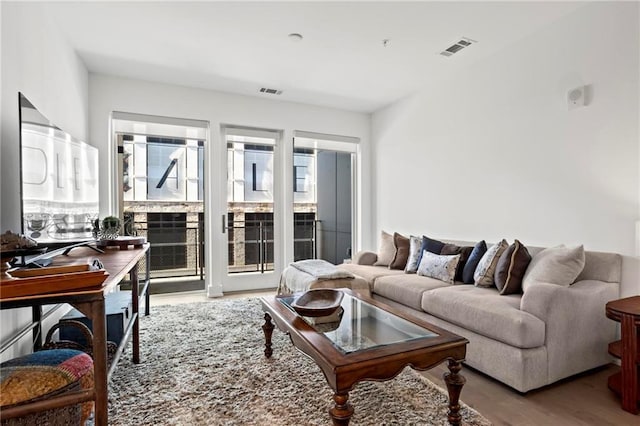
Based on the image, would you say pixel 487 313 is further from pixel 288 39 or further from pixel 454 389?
pixel 288 39

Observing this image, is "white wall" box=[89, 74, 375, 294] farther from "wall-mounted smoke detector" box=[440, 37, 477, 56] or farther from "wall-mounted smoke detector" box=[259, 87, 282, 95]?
"wall-mounted smoke detector" box=[440, 37, 477, 56]

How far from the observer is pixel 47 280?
1.22 meters

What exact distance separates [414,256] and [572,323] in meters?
1.61

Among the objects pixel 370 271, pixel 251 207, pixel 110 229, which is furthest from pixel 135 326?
pixel 251 207

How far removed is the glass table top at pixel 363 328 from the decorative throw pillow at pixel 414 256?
1356 millimetres

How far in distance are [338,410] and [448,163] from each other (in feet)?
10.7

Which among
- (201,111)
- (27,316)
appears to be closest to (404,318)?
(27,316)

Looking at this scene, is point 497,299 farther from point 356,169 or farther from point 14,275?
point 356,169

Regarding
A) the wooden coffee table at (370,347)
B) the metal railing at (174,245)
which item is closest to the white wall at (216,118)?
the metal railing at (174,245)

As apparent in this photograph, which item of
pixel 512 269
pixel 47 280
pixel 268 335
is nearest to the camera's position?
pixel 47 280

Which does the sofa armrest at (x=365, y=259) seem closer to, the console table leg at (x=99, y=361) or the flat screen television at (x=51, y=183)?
the flat screen television at (x=51, y=183)

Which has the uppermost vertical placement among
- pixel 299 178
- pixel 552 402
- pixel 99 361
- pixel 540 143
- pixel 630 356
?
pixel 540 143

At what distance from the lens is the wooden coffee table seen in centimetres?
137

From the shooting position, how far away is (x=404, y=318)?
77.6 inches
